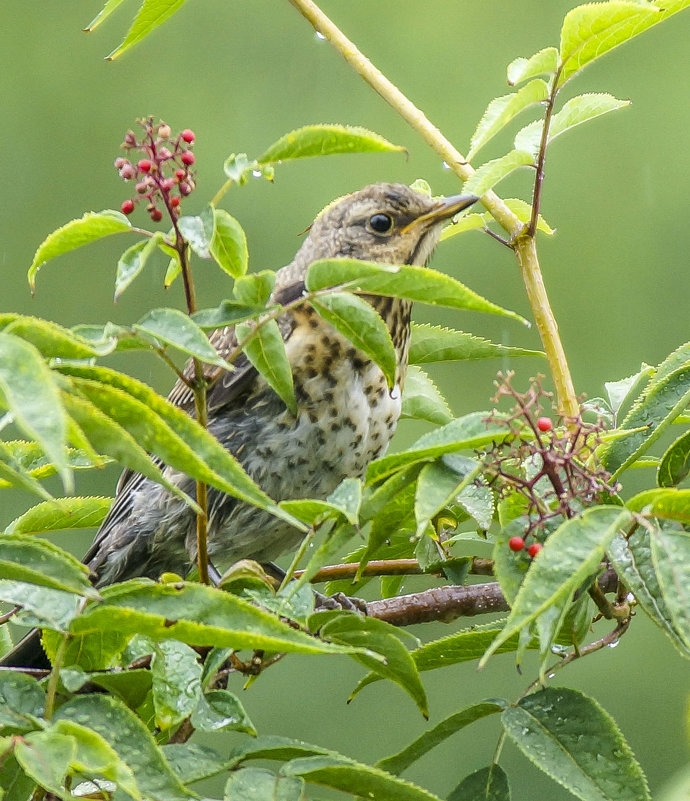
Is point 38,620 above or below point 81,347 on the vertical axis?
below

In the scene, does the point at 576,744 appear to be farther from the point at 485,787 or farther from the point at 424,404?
the point at 424,404

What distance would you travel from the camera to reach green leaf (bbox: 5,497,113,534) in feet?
4.85

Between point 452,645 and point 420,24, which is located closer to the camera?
point 452,645

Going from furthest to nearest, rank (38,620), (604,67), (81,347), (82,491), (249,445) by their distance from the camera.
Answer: (604,67) < (82,491) < (249,445) < (38,620) < (81,347)

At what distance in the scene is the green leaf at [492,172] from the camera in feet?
4.30

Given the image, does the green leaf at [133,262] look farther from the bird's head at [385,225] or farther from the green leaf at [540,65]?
the bird's head at [385,225]

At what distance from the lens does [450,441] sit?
98cm

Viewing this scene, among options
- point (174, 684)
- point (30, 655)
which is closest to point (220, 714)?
point (174, 684)

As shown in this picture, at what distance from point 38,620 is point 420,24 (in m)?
5.60

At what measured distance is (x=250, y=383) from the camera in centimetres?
215

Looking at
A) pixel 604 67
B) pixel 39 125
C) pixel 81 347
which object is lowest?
pixel 604 67

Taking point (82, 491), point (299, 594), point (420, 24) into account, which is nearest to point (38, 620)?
point (299, 594)

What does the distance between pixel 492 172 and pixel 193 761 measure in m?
0.68

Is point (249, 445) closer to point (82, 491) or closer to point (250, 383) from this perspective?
point (250, 383)
